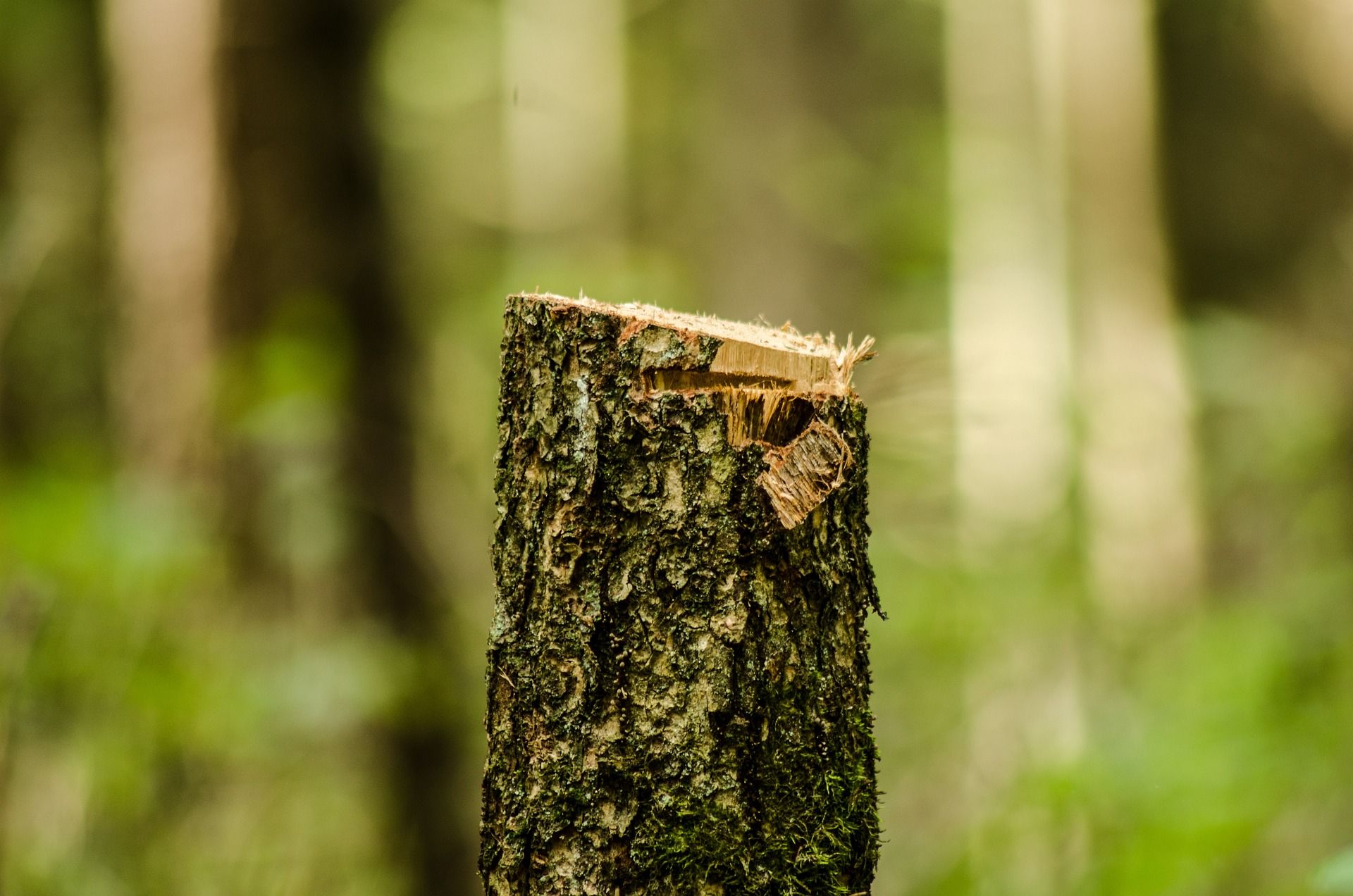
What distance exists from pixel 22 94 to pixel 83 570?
27.0 ft

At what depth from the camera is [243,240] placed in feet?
12.7

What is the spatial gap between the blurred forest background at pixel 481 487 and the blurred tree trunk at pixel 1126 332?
1.4 inches

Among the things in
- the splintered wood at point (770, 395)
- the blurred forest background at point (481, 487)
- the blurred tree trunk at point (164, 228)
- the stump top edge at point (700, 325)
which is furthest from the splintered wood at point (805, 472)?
the blurred tree trunk at point (164, 228)

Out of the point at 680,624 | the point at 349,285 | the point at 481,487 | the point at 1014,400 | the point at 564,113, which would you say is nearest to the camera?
the point at 680,624

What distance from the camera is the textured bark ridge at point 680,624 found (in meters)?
1.31

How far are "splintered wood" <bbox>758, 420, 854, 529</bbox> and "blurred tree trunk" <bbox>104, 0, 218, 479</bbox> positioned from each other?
3002mm

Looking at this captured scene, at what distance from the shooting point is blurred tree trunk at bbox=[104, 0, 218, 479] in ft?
12.3

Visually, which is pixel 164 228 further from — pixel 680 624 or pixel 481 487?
pixel 680 624

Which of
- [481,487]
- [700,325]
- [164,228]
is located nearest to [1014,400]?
[481,487]

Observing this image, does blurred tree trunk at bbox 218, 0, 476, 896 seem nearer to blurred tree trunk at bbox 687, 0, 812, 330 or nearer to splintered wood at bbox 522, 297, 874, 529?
blurred tree trunk at bbox 687, 0, 812, 330

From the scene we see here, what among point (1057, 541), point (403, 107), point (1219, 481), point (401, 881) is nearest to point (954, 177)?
point (403, 107)

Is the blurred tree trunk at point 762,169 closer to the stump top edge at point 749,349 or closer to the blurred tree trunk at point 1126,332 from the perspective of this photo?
the blurred tree trunk at point 1126,332

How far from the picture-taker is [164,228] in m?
3.85

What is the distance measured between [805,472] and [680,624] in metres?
0.25
